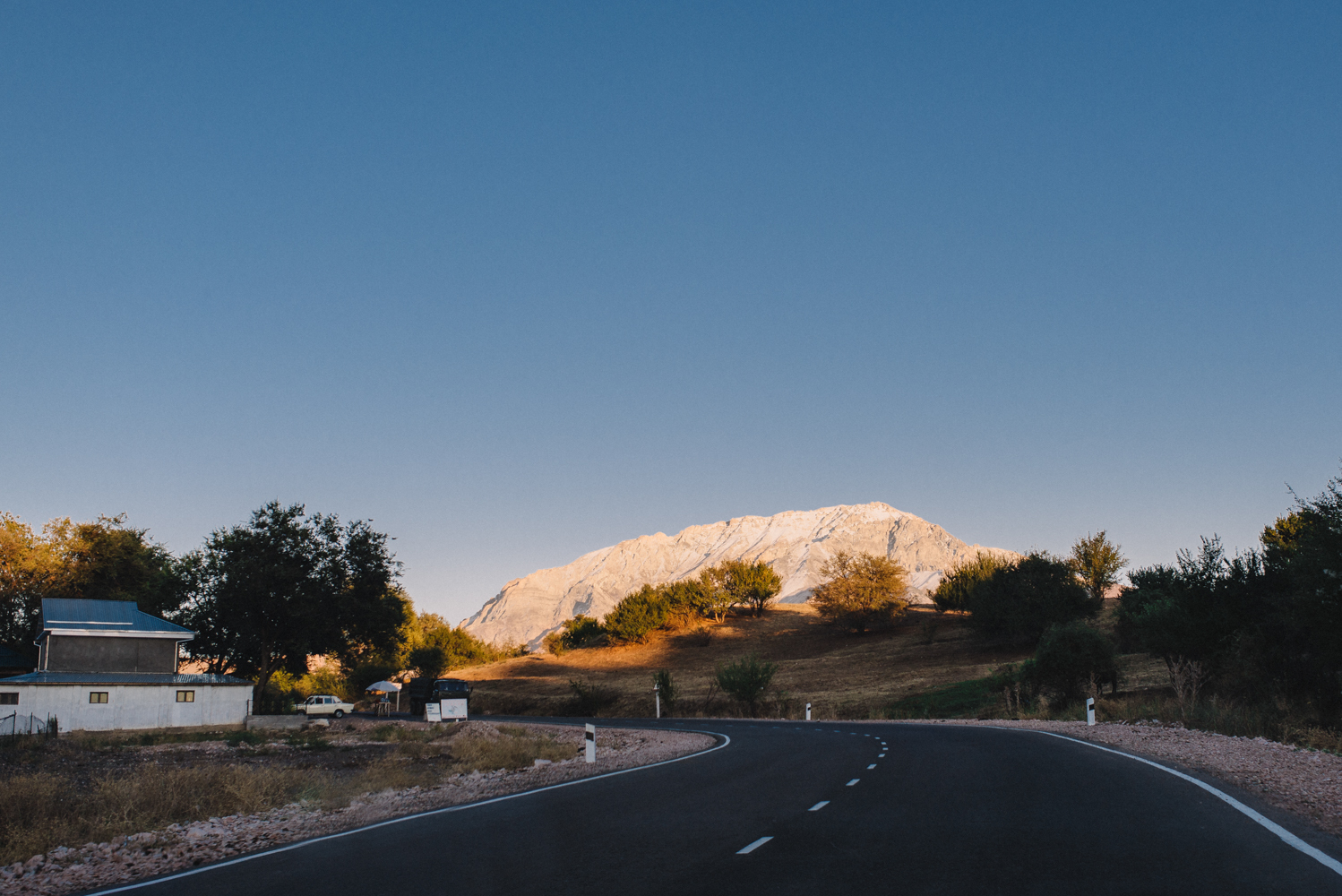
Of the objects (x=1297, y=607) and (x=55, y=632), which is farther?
(x=55, y=632)

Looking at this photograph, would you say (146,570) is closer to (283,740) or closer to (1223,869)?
(283,740)

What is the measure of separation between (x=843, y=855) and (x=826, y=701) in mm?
41782

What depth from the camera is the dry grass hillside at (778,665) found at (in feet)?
170

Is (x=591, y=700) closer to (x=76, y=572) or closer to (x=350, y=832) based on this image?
(x=76, y=572)

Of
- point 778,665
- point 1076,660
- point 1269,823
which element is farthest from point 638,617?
point 1269,823

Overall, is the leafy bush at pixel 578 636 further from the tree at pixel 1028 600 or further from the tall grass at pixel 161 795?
the tall grass at pixel 161 795

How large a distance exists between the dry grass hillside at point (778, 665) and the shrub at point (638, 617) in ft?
5.03

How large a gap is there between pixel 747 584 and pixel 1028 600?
44.5m

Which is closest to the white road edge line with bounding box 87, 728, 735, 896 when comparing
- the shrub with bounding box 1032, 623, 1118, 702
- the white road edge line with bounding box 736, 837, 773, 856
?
the white road edge line with bounding box 736, 837, 773, 856

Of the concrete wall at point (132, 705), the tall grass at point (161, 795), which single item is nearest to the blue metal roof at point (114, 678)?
the concrete wall at point (132, 705)

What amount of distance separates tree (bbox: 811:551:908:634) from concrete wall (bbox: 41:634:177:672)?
55789 millimetres

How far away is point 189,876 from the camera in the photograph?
8406 mm

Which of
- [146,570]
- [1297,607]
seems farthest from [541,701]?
[1297,607]

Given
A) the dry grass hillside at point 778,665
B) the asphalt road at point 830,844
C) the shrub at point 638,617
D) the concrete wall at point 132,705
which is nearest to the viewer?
the asphalt road at point 830,844
